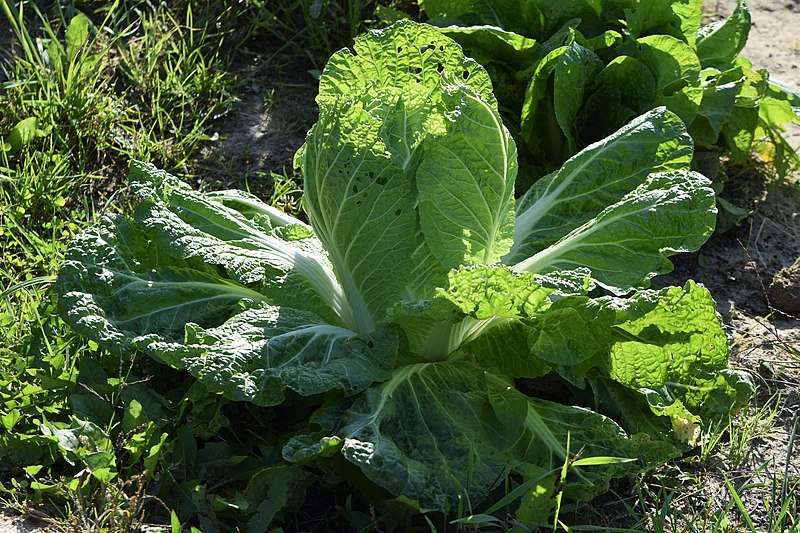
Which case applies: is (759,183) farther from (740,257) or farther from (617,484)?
(617,484)

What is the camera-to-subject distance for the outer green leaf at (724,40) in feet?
12.5

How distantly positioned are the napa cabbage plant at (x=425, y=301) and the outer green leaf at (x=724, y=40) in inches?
50.0

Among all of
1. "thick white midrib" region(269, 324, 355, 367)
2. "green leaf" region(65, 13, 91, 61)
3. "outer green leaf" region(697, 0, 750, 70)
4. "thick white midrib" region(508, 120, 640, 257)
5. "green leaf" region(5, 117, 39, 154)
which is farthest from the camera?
"green leaf" region(65, 13, 91, 61)

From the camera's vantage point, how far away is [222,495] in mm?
2480

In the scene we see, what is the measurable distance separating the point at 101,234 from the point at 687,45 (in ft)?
7.63

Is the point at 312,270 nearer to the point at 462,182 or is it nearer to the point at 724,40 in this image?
the point at 462,182

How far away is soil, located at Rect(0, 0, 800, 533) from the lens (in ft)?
9.08

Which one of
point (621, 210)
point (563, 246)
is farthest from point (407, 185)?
point (621, 210)

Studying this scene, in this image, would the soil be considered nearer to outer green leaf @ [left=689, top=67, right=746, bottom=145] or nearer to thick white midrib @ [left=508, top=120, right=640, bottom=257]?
outer green leaf @ [left=689, top=67, right=746, bottom=145]

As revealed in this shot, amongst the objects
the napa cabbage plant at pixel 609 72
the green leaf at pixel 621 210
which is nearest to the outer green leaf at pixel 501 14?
the napa cabbage plant at pixel 609 72

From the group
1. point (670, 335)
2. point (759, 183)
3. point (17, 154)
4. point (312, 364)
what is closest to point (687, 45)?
point (759, 183)

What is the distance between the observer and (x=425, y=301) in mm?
2361

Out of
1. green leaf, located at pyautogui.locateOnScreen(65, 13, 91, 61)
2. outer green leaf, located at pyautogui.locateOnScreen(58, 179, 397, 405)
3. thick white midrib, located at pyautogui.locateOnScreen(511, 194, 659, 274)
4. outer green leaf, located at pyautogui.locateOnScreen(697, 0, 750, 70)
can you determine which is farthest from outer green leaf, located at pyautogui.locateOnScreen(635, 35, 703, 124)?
green leaf, located at pyautogui.locateOnScreen(65, 13, 91, 61)

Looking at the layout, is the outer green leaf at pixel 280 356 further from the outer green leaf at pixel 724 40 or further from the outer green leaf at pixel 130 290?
the outer green leaf at pixel 724 40
